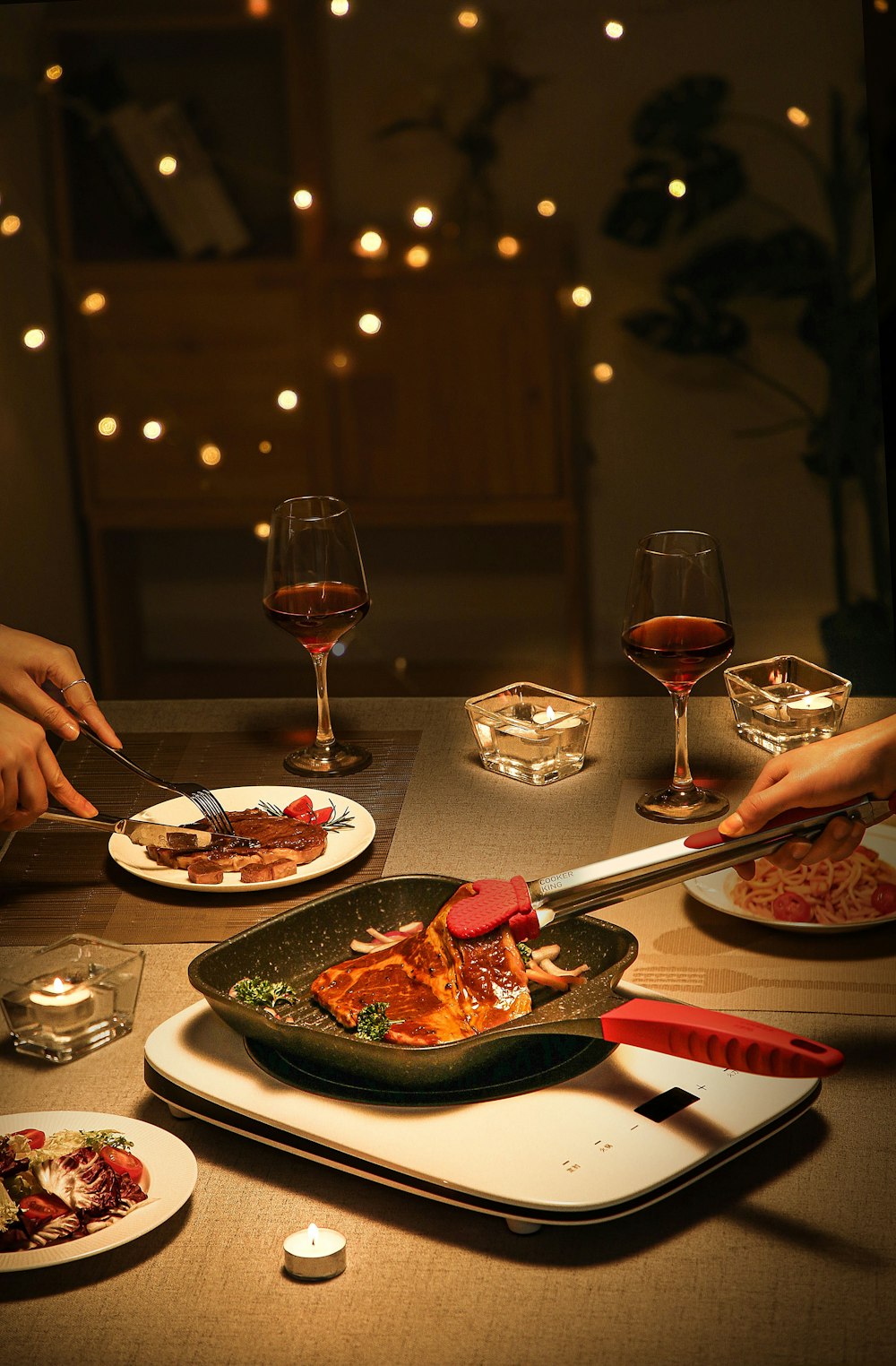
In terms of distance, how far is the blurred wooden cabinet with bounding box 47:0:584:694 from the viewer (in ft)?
11.9

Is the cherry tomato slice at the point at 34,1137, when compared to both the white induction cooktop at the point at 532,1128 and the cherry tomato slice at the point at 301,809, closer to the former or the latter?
the white induction cooktop at the point at 532,1128

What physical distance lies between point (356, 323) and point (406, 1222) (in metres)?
3.06

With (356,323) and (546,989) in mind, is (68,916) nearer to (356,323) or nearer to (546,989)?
(546,989)

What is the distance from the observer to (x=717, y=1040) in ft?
2.82

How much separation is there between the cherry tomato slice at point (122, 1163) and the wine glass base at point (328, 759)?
2.12 feet

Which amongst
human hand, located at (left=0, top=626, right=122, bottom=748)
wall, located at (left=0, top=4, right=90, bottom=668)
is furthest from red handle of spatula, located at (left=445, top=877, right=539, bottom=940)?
wall, located at (left=0, top=4, right=90, bottom=668)

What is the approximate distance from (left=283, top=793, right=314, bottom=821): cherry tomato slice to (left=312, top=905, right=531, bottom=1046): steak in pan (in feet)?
1.13

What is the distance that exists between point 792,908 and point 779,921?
14 millimetres

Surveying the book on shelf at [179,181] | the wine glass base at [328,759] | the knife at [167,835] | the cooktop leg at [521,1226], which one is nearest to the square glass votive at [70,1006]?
the knife at [167,835]

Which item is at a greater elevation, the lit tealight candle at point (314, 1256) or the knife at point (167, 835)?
the knife at point (167, 835)

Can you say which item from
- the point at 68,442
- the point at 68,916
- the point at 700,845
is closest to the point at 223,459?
the point at 68,442

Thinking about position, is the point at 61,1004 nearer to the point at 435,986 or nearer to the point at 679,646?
the point at 435,986

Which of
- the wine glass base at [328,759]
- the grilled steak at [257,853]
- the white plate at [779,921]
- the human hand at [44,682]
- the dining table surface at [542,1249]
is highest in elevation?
the human hand at [44,682]

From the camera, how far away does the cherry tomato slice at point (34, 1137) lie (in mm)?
892
